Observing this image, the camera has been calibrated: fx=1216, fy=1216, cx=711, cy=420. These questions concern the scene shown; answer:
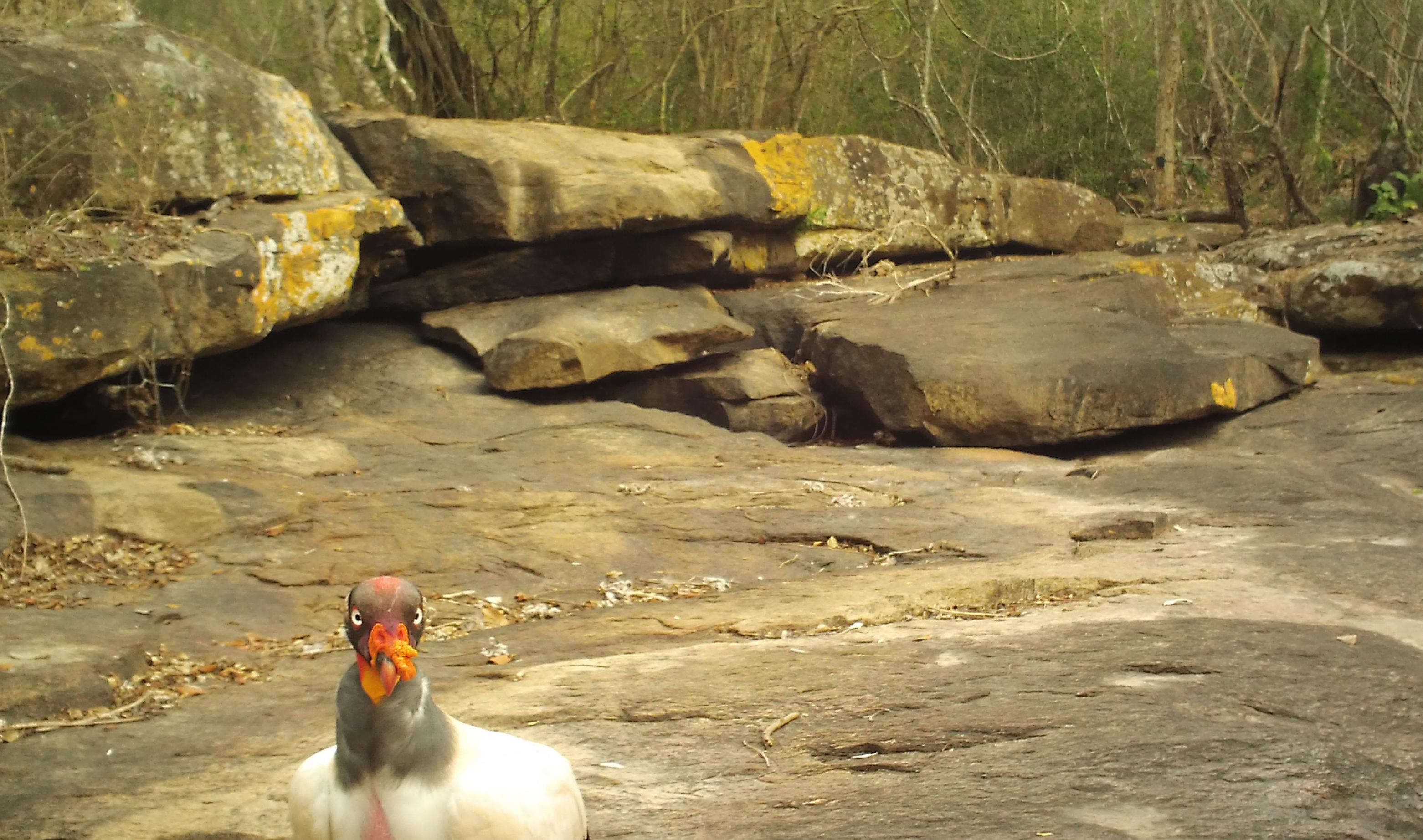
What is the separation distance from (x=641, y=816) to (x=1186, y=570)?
2869 mm

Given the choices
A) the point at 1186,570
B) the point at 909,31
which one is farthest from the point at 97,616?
the point at 909,31

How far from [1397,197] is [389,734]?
10.3 m

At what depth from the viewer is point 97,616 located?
4.29m

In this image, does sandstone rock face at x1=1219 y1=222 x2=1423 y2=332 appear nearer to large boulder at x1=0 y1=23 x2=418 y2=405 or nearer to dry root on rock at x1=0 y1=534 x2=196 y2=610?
large boulder at x1=0 y1=23 x2=418 y2=405

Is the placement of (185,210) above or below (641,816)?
above

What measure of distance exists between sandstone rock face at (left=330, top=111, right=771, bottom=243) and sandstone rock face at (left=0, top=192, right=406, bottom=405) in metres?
0.54

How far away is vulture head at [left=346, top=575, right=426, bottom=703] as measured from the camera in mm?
1924

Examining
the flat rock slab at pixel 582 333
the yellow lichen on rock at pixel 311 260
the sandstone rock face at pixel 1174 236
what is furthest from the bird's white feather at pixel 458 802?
the sandstone rock face at pixel 1174 236

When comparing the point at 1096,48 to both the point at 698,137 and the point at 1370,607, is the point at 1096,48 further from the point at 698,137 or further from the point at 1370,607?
the point at 1370,607

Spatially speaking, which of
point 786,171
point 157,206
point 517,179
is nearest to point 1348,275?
point 786,171

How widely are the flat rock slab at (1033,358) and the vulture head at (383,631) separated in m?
5.98

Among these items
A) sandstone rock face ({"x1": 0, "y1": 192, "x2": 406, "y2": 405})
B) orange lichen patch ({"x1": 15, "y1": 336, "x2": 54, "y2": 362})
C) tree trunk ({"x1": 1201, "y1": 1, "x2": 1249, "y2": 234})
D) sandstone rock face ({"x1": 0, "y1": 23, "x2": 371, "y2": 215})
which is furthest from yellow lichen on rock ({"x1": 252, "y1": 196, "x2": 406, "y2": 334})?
tree trunk ({"x1": 1201, "y1": 1, "x2": 1249, "y2": 234})

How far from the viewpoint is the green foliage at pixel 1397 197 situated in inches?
383

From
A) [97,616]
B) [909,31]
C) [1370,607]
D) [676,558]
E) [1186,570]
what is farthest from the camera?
[909,31]
